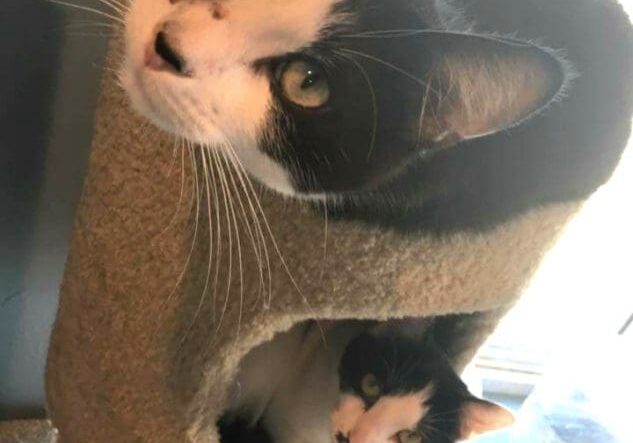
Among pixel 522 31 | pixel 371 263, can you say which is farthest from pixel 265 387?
pixel 522 31

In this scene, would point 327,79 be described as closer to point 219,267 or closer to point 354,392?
point 219,267

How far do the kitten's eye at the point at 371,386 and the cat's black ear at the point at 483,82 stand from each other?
1.30 ft

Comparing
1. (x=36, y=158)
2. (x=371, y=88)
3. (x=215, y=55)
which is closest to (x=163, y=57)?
(x=215, y=55)

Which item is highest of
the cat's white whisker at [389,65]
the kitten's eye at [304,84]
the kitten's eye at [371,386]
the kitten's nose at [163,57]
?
the cat's white whisker at [389,65]

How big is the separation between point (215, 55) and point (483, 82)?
0.21 metres

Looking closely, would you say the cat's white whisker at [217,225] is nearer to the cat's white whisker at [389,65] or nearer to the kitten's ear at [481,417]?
the cat's white whisker at [389,65]

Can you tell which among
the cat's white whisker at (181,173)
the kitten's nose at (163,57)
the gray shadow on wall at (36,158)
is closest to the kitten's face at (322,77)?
the kitten's nose at (163,57)

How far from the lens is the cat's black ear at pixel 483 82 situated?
2.14 feet

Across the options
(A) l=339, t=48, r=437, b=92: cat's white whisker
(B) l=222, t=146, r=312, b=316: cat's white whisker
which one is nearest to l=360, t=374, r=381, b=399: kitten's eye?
(B) l=222, t=146, r=312, b=316: cat's white whisker

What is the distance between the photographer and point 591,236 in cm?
165

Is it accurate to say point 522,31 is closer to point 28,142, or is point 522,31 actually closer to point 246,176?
point 246,176

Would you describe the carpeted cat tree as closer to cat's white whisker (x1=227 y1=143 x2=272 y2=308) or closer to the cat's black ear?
cat's white whisker (x1=227 y1=143 x2=272 y2=308)

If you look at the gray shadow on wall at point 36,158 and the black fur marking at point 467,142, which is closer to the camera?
the black fur marking at point 467,142

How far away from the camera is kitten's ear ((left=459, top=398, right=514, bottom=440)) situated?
100 centimetres
